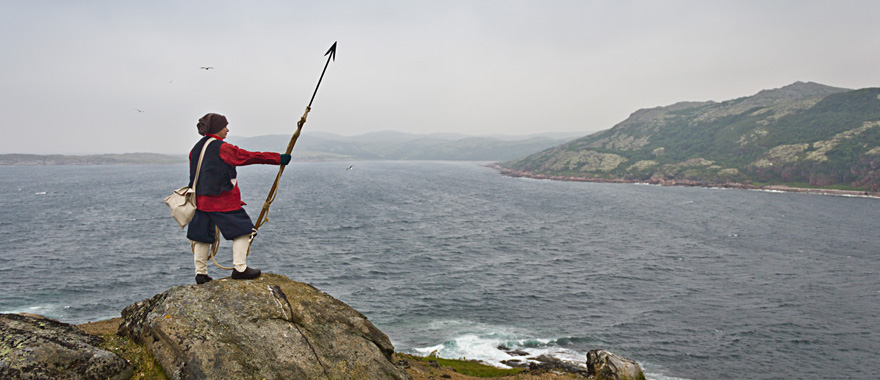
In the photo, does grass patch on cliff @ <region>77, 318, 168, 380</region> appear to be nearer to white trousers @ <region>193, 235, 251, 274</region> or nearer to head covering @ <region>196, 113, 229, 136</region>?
white trousers @ <region>193, 235, 251, 274</region>

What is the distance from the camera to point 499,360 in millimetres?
30906

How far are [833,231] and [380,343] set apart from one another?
4069 inches

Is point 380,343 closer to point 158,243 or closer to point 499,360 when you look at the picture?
point 499,360

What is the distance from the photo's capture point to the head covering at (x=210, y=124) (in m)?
9.80

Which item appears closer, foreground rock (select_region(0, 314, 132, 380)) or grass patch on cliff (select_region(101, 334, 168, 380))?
foreground rock (select_region(0, 314, 132, 380))

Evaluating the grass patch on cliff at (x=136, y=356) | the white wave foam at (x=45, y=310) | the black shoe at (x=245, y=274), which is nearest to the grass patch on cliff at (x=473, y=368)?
the black shoe at (x=245, y=274)

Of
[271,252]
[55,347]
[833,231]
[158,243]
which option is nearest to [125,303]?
[271,252]

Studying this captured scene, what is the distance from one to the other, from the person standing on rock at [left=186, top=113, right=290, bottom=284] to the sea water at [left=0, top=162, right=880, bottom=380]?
2464 centimetres

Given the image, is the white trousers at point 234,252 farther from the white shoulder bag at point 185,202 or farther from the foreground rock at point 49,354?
the foreground rock at point 49,354

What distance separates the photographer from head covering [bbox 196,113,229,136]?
9805 millimetres

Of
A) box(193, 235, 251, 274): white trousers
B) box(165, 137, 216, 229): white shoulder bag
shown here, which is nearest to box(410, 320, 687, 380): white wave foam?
box(193, 235, 251, 274): white trousers

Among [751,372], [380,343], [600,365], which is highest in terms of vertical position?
[380,343]

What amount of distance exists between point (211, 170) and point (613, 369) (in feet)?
74.4

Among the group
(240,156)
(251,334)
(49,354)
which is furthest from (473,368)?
(49,354)
